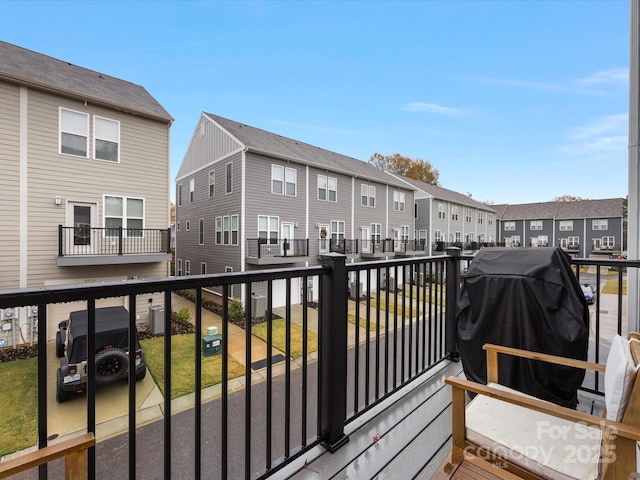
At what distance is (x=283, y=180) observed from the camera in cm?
1286

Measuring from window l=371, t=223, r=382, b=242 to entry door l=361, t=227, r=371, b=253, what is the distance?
35cm

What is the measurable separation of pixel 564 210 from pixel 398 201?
23768 mm

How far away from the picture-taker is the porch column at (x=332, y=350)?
1686 mm

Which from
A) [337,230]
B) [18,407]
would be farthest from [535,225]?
[18,407]

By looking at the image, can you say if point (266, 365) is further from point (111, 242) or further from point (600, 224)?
point (600, 224)

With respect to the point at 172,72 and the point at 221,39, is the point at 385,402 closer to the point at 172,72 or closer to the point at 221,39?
the point at 221,39

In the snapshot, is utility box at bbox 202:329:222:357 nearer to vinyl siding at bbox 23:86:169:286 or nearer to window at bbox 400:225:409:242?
vinyl siding at bbox 23:86:169:286

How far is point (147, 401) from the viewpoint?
506cm

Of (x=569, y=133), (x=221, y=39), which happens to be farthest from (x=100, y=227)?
(x=569, y=133)

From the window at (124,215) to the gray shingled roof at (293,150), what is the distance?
4.60 metres

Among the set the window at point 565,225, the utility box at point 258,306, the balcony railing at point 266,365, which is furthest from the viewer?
the window at point 565,225

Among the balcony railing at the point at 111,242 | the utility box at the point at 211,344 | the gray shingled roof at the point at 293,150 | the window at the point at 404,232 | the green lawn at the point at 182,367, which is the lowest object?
the green lawn at the point at 182,367

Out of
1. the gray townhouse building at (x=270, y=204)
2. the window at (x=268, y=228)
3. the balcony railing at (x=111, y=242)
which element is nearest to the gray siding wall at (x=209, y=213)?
the gray townhouse building at (x=270, y=204)

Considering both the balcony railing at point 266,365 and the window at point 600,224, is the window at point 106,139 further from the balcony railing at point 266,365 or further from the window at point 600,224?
the window at point 600,224
